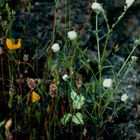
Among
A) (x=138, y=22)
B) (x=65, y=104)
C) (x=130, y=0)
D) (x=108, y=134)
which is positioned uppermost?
(x=130, y=0)

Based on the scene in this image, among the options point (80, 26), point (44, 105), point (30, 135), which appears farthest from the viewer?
point (80, 26)

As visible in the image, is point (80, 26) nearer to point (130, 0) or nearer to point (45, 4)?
point (45, 4)

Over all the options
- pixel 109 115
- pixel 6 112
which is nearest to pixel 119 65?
pixel 109 115

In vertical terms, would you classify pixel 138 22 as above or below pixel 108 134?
above

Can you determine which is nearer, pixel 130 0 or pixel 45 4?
pixel 130 0

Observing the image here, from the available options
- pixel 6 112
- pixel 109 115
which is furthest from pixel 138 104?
pixel 6 112

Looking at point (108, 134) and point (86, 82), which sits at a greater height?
point (86, 82)

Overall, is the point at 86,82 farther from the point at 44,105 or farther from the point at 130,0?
the point at 130,0

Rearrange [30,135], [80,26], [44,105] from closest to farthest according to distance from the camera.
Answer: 1. [30,135]
2. [44,105]
3. [80,26]

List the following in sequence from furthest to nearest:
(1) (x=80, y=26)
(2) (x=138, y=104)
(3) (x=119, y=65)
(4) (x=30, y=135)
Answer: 1. (1) (x=80, y=26)
2. (3) (x=119, y=65)
3. (2) (x=138, y=104)
4. (4) (x=30, y=135)
